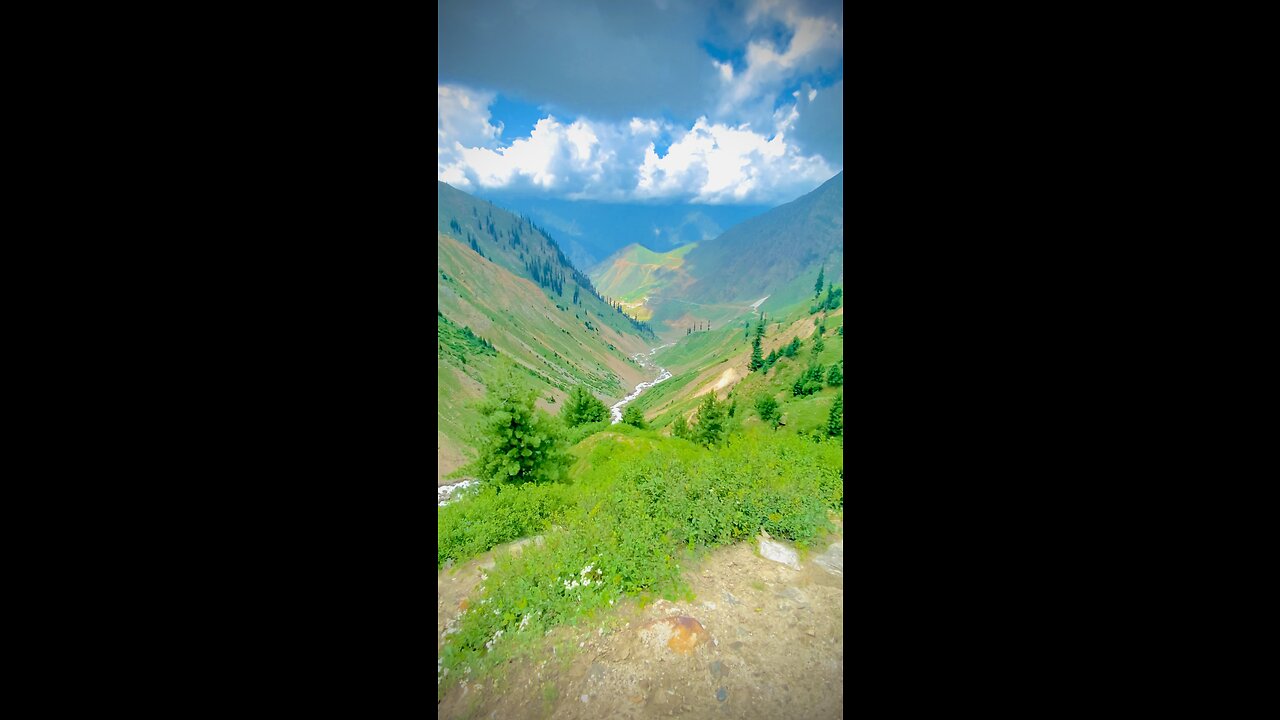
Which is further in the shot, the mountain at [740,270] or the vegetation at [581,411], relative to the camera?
the mountain at [740,270]

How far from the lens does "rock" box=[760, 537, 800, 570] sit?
17.4 feet

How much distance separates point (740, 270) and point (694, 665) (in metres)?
170

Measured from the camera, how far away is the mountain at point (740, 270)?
136 metres

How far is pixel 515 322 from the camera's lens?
9112 centimetres

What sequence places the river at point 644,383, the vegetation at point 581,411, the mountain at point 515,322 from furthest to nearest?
the river at point 644,383
the mountain at point 515,322
the vegetation at point 581,411

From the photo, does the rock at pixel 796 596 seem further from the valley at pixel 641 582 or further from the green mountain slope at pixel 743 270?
the green mountain slope at pixel 743 270

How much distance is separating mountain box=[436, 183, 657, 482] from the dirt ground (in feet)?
105

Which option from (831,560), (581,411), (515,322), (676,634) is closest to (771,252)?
(515,322)

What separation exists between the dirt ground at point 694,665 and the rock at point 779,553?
375 mm

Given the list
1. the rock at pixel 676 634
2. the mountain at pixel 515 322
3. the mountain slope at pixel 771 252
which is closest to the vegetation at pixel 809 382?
the mountain at pixel 515 322

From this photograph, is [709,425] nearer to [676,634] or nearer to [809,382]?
[809,382]

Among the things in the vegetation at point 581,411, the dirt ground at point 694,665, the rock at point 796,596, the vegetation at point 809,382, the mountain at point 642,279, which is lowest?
the vegetation at point 581,411

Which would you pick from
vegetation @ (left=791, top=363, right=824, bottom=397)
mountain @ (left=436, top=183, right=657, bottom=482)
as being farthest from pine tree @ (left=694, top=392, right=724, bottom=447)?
mountain @ (left=436, top=183, right=657, bottom=482)

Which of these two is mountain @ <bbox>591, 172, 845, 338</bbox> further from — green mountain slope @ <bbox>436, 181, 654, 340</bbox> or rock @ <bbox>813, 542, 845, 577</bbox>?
rock @ <bbox>813, 542, 845, 577</bbox>
